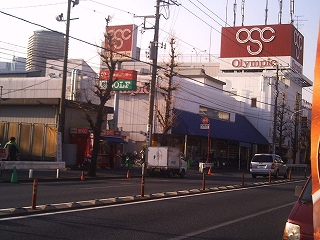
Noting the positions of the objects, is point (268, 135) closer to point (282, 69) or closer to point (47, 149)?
Result: point (282, 69)

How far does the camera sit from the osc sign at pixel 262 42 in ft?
239

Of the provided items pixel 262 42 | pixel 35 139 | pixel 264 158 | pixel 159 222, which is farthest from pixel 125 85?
pixel 262 42

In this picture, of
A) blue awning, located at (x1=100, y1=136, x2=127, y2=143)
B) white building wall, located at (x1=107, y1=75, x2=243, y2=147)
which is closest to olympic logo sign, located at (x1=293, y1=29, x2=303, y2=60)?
white building wall, located at (x1=107, y1=75, x2=243, y2=147)

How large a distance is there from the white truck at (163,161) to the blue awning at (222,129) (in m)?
14.5

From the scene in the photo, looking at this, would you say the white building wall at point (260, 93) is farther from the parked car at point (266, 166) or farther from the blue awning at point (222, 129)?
the parked car at point (266, 166)

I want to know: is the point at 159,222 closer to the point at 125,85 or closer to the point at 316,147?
the point at 316,147

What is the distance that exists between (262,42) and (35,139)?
4932 centimetres

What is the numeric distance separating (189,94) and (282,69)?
25614 millimetres

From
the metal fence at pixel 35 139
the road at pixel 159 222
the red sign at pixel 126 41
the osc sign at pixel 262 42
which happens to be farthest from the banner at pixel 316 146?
the osc sign at pixel 262 42

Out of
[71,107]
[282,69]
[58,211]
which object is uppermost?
[282,69]

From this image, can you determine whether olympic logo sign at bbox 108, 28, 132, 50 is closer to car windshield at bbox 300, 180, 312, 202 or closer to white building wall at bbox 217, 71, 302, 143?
white building wall at bbox 217, 71, 302, 143

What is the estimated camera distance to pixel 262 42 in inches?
2948

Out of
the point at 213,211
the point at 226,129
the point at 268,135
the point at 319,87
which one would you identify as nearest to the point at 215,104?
the point at 226,129

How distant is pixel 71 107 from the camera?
123 ft
